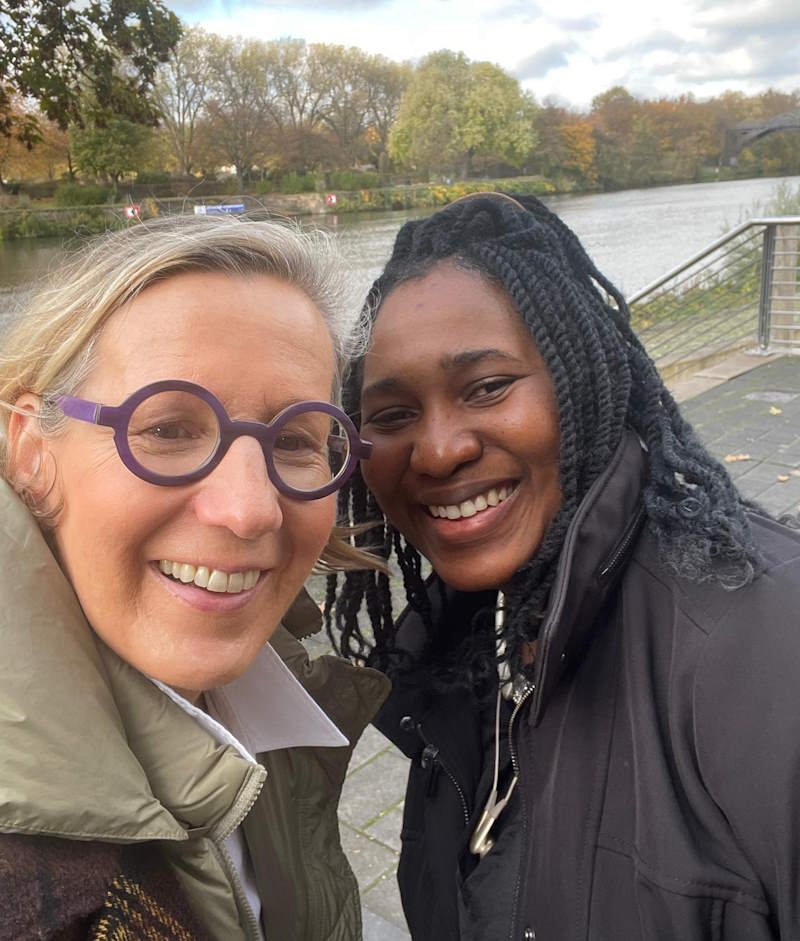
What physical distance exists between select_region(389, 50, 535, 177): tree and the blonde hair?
14.9 metres

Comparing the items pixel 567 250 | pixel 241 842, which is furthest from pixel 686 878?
pixel 567 250

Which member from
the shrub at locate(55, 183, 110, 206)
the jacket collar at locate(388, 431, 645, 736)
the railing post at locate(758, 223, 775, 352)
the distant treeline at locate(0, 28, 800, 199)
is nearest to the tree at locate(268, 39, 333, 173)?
the distant treeline at locate(0, 28, 800, 199)

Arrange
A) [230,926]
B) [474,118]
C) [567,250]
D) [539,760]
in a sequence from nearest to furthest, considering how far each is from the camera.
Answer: [230,926] < [539,760] < [567,250] < [474,118]

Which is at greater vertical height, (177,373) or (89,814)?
(177,373)

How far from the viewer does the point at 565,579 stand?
52.4 inches

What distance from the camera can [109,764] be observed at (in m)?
1.01

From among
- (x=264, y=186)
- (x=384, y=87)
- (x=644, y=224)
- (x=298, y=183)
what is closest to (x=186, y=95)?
(x=298, y=183)

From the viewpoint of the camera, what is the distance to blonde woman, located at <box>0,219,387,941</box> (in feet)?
3.18

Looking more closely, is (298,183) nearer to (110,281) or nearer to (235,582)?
(110,281)

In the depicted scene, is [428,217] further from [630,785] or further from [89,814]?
[89,814]

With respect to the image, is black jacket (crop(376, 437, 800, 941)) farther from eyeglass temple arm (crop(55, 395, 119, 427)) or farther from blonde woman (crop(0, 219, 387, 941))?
eyeglass temple arm (crop(55, 395, 119, 427))

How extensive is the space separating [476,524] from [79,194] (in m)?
5.54

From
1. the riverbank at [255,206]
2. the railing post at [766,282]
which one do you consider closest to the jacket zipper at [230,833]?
the riverbank at [255,206]

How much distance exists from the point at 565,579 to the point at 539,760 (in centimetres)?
38
